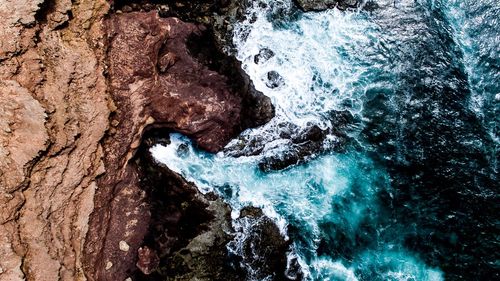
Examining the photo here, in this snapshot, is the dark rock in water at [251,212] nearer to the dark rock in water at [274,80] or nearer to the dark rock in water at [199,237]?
the dark rock in water at [199,237]

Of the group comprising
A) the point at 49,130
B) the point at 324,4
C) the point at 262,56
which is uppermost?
the point at 324,4

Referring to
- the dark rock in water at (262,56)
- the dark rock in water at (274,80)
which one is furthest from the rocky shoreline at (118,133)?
the dark rock in water at (262,56)

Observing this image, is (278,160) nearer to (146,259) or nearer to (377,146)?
(377,146)

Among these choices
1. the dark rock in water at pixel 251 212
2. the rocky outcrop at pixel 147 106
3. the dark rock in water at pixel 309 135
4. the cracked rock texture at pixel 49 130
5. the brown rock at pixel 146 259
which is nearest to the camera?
the cracked rock texture at pixel 49 130

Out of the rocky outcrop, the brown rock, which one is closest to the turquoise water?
the rocky outcrop

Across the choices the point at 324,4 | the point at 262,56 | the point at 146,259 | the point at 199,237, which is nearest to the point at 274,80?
the point at 262,56

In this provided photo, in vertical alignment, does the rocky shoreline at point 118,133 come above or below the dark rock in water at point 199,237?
above

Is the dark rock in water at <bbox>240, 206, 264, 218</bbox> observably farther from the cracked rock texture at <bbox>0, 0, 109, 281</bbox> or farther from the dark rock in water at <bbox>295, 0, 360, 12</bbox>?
the dark rock in water at <bbox>295, 0, 360, 12</bbox>

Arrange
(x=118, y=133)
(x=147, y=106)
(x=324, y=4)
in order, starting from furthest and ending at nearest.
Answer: (x=324, y=4) < (x=147, y=106) < (x=118, y=133)
